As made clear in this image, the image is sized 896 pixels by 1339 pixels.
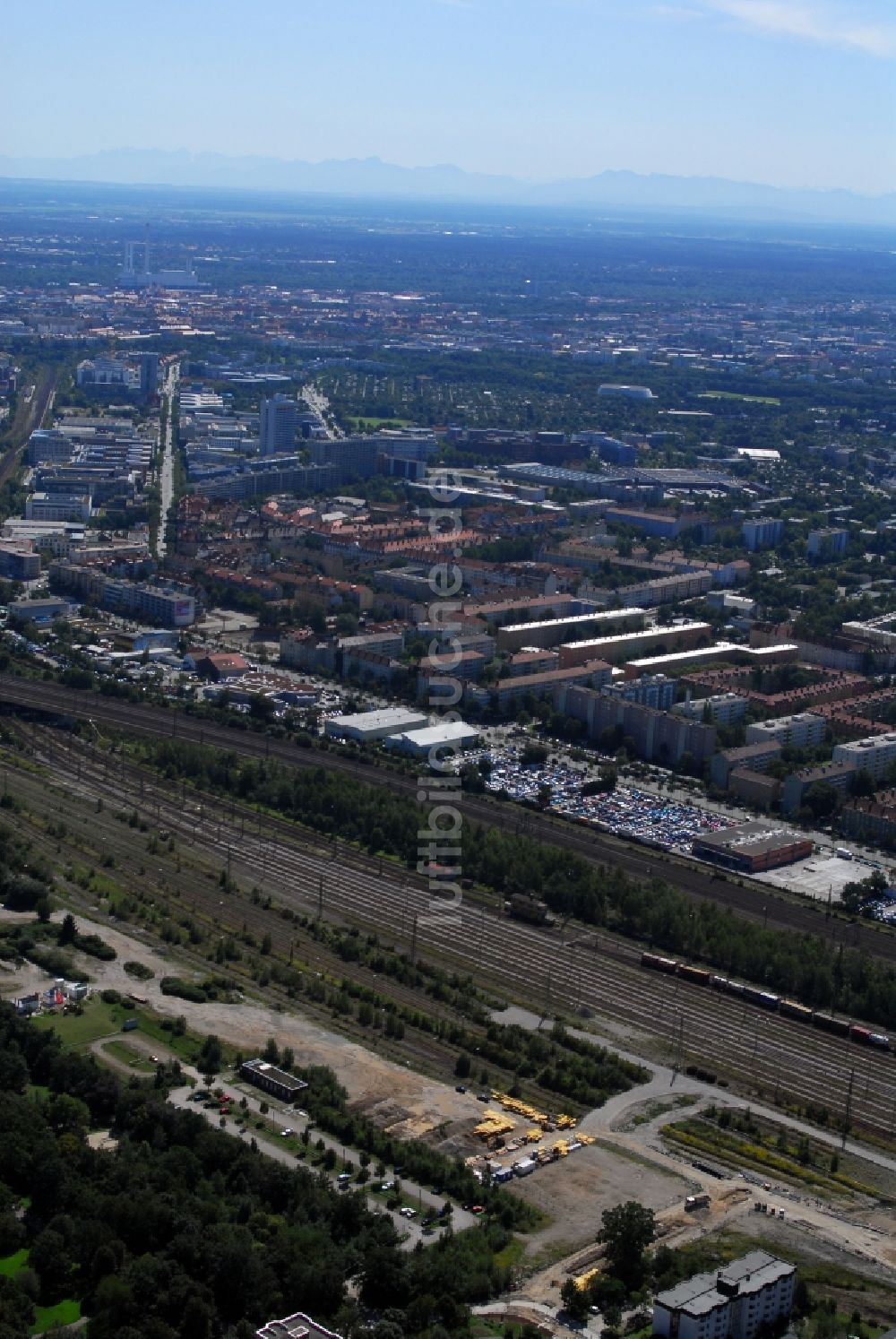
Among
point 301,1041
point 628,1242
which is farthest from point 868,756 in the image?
point 628,1242

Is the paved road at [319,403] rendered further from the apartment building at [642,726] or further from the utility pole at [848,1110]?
the utility pole at [848,1110]

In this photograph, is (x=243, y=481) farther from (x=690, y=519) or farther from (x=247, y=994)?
(x=247, y=994)

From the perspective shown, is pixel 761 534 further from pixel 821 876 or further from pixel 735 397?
pixel 735 397

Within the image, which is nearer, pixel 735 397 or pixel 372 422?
pixel 372 422

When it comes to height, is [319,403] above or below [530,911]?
above

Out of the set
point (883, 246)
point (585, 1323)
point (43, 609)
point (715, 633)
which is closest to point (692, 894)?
point (585, 1323)

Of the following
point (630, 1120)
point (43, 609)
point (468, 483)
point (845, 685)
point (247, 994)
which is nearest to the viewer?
point (630, 1120)
